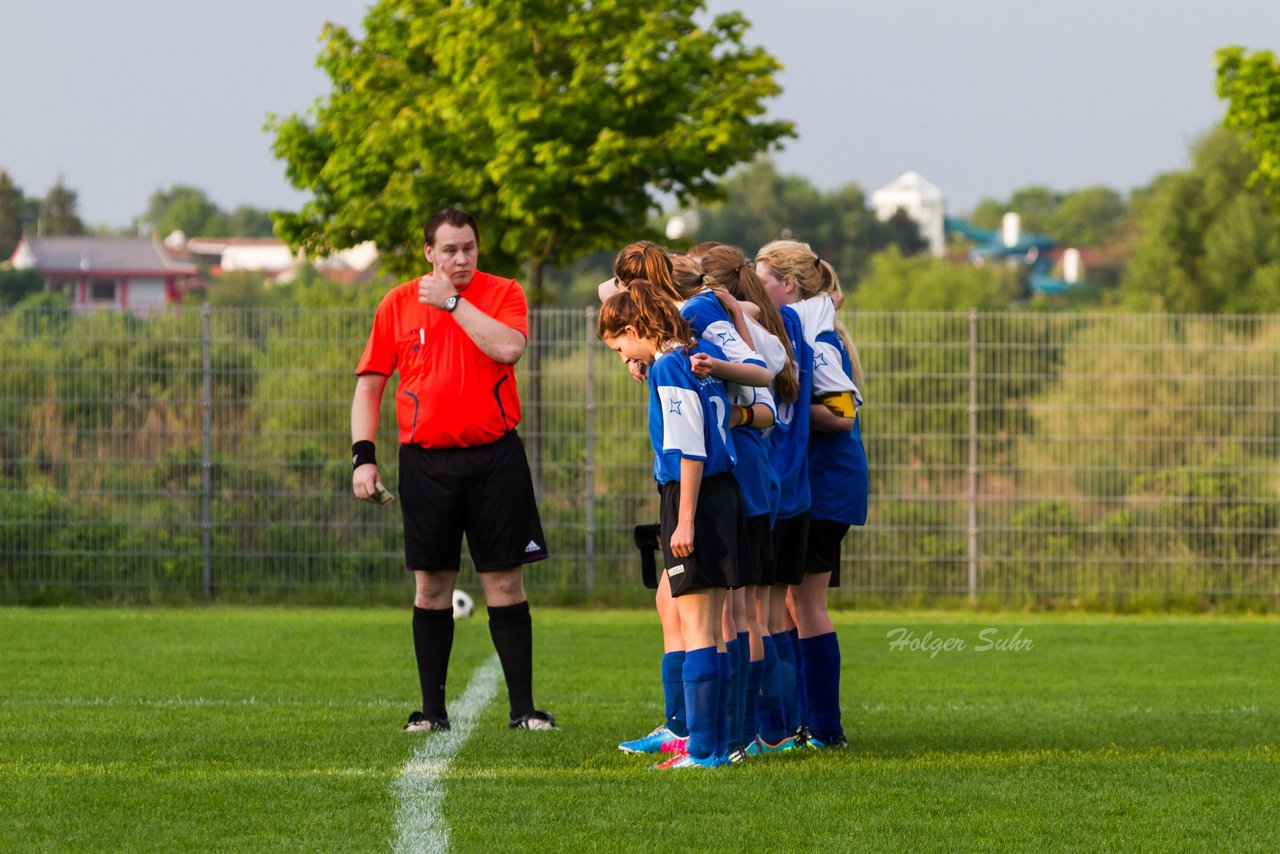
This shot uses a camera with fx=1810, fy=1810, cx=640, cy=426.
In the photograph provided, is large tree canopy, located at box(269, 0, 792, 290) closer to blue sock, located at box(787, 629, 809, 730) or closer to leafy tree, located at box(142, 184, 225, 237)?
blue sock, located at box(787, 629, 809, 730)

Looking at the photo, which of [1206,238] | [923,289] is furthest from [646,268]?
[923,289]

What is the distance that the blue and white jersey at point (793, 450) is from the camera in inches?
256

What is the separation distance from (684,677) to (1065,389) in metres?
8.60

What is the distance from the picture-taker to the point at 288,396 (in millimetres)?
13984

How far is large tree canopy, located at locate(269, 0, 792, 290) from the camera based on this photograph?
14.3 metres

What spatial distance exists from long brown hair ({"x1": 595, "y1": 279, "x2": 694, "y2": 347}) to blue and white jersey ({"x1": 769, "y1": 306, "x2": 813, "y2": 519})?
2.27ft

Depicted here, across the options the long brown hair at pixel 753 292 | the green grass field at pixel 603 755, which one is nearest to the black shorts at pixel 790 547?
the long brown hair at pixel 753 292

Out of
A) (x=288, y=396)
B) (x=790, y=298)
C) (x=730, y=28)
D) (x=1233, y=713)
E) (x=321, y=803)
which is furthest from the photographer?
(x=730, y=28)

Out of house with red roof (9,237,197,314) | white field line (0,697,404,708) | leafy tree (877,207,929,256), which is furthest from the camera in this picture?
leafy tree (877,207,929,256)

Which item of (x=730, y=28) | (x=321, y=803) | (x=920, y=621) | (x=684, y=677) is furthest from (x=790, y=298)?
(x=730, y=28)

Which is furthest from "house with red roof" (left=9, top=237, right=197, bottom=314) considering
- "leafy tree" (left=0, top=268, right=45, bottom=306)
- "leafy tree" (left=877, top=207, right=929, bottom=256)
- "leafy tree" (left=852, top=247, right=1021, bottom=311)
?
"leafy tree" (left=852, top=247, right=1021, bottom=311)

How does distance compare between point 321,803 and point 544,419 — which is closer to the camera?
point 321,803

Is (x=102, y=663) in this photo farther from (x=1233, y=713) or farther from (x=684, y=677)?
(x=1233, y=713)

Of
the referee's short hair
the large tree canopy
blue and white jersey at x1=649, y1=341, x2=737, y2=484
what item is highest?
the large tree canopy
